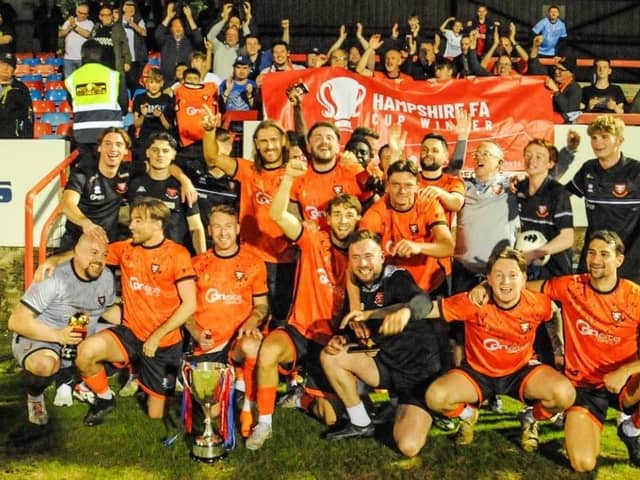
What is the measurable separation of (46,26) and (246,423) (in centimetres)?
1348

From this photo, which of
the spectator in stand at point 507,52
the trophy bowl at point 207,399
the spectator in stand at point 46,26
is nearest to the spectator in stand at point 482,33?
the spectator in stand at point 507,52

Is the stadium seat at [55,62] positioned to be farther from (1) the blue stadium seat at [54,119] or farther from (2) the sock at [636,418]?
(2) the sock at [636,418]

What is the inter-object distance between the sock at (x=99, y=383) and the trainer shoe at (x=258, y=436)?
1144 mm

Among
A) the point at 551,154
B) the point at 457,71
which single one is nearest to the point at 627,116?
the point at 457,71

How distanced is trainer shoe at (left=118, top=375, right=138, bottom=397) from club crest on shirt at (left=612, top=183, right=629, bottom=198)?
3980 millimetres

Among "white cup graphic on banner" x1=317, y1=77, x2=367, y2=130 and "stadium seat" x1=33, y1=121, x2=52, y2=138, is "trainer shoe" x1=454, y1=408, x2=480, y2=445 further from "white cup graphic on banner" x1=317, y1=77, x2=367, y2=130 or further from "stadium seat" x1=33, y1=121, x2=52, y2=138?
"stadium seat" x1=33, y1=121, x2=52, y2=138

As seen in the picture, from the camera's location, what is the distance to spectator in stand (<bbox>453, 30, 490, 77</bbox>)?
11508 millimetres

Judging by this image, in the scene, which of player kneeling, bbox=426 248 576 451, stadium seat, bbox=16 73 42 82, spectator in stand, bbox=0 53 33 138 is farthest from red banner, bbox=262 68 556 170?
stadium seat, bbox=16 73 42 82

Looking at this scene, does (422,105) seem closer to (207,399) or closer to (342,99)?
(342,99)

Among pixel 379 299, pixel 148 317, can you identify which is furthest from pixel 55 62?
pixel 379 299

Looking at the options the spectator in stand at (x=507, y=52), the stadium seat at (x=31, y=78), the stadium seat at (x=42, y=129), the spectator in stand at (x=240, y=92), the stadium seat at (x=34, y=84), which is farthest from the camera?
the stadium seat at (x=31, y=78)

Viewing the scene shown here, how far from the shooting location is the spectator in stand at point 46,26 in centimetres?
1619

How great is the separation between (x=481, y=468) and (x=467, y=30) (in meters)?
9.44

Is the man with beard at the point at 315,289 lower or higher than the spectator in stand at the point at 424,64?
lower
